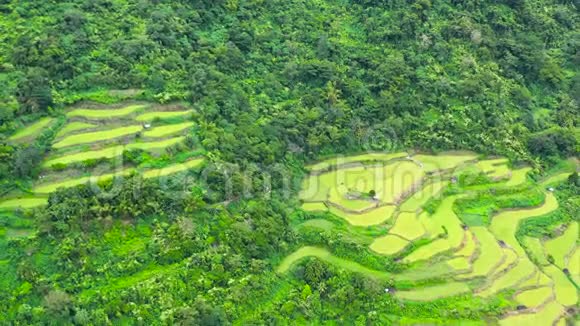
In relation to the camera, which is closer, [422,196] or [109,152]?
[109,152]

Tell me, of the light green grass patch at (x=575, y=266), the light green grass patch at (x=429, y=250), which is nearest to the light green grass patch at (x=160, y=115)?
the light green grass patch at (x=429, y=250)

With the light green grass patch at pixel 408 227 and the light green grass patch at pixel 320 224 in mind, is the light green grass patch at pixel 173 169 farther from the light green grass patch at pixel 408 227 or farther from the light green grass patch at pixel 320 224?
the light green grass patch at pixel 408 227

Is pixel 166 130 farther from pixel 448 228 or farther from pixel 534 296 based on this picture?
pixel 534 296

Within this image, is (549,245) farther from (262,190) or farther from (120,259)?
(120,259)

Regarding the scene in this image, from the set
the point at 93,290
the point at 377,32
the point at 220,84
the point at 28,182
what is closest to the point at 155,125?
the point at 220,84

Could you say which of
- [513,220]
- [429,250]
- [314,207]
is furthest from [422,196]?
[314,207]

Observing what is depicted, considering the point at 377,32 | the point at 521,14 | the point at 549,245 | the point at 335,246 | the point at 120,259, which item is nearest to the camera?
the point at 120,259
